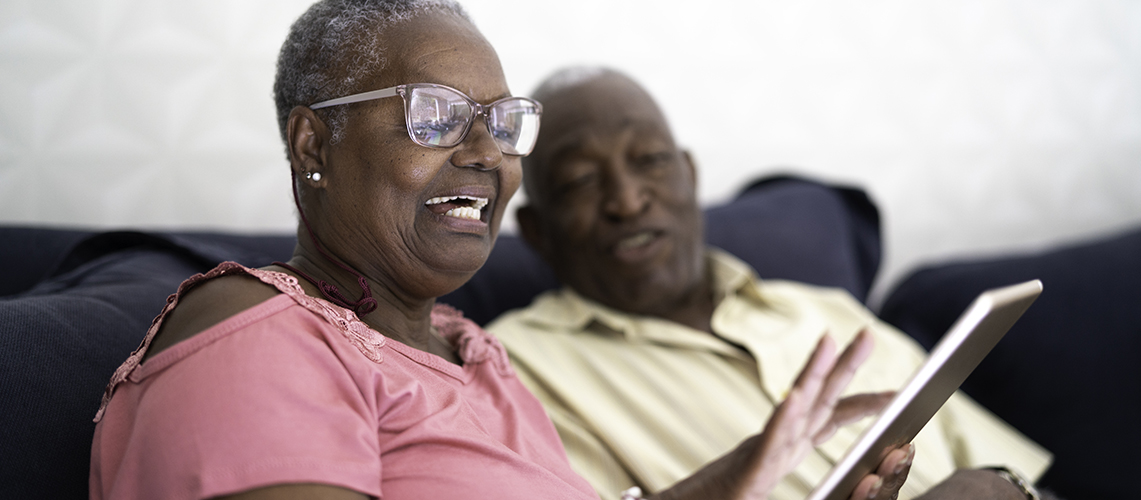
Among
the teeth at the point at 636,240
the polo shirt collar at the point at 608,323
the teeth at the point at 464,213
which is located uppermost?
the teeth at the point at 464,213

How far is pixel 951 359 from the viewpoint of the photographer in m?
0.79

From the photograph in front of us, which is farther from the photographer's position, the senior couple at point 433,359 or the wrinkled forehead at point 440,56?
the wrinkled forehead at point 440,56

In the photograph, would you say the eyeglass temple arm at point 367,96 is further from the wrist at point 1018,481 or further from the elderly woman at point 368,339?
the wrist at point 1018,481

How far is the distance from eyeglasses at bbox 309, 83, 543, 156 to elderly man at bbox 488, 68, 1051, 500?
2.19 ft

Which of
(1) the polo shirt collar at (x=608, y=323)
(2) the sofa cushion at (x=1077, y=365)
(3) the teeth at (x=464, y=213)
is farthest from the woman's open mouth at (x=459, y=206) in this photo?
(2) the sofa cushion at (x=1077, y=365)

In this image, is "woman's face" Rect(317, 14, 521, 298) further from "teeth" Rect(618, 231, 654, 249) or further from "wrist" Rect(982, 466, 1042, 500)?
"wrist" Rect(982, 466, 1042, 500)

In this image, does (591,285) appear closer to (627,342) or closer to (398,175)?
(627,342)

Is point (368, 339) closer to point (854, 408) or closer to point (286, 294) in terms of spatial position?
point (286, 294)

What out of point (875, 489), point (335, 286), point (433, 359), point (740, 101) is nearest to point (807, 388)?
point (875, 489)

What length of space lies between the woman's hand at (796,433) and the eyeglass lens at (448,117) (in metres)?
0.50

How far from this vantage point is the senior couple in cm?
70

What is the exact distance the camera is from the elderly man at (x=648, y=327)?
151 centimetres

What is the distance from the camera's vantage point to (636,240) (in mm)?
1729

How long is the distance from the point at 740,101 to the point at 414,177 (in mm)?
1813
